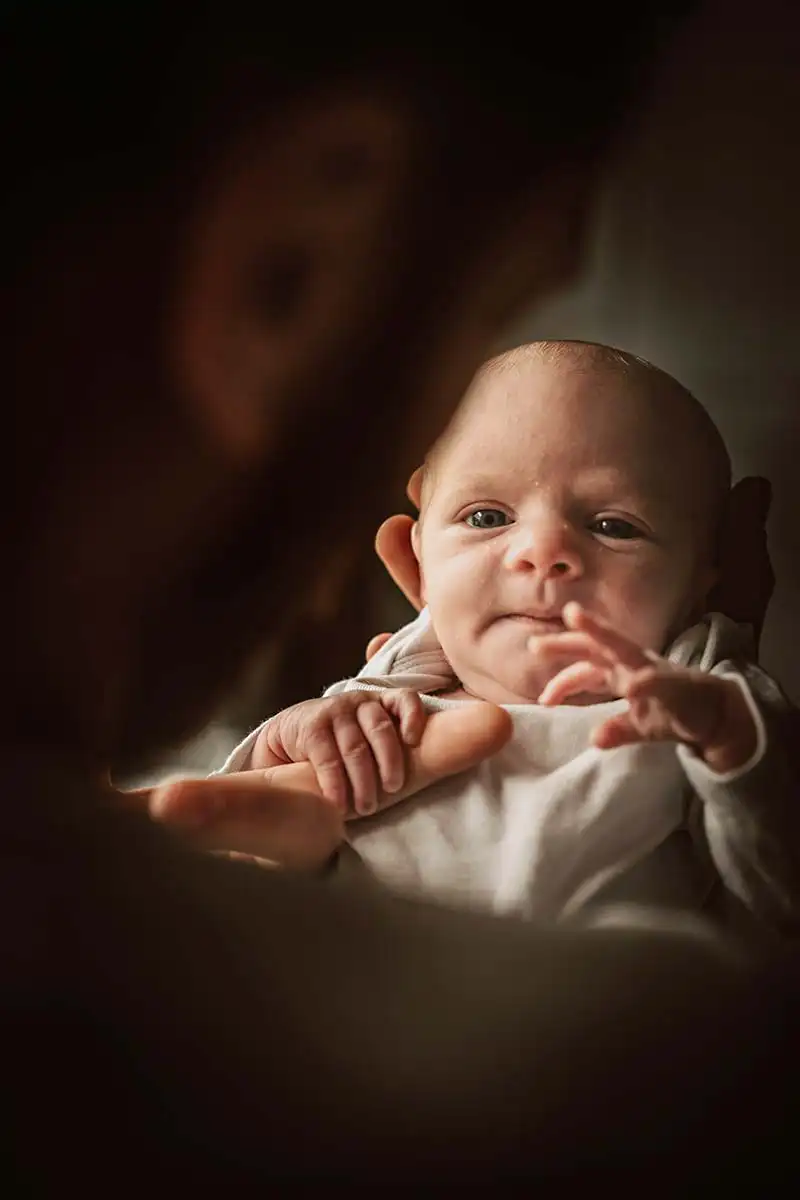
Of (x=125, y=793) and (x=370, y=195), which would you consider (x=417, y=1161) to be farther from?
(x=370, y=195)

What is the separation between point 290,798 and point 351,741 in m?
0.04

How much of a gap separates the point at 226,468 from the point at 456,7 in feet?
0.45

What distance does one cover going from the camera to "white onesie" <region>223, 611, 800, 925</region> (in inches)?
15.3

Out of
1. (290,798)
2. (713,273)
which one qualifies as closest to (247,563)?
(290,798)

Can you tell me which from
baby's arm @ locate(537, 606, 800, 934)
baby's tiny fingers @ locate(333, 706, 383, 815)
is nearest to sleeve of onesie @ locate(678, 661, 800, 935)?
baby's arm @ locate(537, 606, 800, 934)

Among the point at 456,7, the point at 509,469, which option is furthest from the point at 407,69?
the point at 509,469

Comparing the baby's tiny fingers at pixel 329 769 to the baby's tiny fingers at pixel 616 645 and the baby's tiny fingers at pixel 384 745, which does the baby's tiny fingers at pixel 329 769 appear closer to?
the baby's tiny fingers at pixel 384 745

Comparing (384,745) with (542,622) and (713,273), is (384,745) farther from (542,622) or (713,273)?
(713,273)

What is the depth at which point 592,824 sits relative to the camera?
0.42m

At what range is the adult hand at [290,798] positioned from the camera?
0.34 metres

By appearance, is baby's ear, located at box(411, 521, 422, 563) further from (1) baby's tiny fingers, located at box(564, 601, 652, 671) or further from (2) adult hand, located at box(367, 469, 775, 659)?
(1) baby's tiny fingers, located at box(564, 601, 652, 671)

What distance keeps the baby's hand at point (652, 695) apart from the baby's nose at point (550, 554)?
0.05m

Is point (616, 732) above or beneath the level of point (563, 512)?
beneath

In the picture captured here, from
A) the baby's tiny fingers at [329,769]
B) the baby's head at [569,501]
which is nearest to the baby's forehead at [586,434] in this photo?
the baby's head at [569,501]
